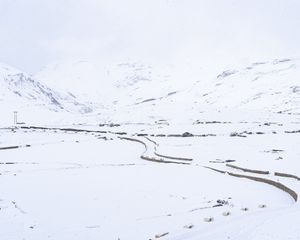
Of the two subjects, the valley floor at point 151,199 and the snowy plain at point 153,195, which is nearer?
the valley floor at point 151,199

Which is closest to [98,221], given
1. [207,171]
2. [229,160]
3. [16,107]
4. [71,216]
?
[71,216]

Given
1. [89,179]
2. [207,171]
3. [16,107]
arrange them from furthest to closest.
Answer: [16,107] → [207,171] → [89,179]

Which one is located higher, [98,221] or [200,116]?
[200,116]

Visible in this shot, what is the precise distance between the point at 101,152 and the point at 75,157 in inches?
162

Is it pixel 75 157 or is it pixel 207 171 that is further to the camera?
pixel 75 157

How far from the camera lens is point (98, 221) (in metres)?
14.2

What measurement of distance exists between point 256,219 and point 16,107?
516 feet

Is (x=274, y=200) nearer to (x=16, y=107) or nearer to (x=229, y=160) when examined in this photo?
(x=229, y=160)

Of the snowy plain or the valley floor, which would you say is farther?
the snowy plain

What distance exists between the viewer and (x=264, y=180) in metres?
20.9

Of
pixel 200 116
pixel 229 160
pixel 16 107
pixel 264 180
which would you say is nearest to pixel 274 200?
pixel 264 180

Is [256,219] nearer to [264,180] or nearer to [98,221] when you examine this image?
[98,221]

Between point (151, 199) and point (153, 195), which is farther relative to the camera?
point (153, 195)

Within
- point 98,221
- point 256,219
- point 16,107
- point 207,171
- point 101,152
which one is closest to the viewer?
point 256,219
